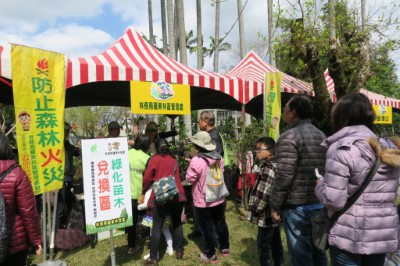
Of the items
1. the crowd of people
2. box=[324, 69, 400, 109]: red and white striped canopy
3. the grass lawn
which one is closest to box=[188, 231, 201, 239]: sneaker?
the grass lawn

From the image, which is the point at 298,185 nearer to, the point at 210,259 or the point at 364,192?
the point at 364,192

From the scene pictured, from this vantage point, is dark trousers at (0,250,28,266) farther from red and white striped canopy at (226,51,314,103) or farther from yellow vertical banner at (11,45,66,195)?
red and white striped canopy at (226,51,314,103)

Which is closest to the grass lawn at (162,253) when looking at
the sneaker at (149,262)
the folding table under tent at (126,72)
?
the sneaker at (149,262)

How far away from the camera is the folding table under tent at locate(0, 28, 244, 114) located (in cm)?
414

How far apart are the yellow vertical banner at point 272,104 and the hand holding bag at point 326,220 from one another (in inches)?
128

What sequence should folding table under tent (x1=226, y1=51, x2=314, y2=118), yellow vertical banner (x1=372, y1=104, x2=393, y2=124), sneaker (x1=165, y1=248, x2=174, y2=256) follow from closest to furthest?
sneaker (x1=165, y1=248, x2=174, y2=256)
folding table under tent (x1=226, y1=51, x2=314, y2=118)
yellow vertical banner (x1=372, y1=104, x2=393, y2=124)

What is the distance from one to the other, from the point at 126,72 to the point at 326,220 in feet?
11.7

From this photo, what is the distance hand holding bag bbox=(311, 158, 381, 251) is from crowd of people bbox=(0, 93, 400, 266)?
0.07 feet

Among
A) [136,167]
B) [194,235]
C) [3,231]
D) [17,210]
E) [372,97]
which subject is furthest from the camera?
[372,97]

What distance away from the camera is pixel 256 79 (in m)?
6.55

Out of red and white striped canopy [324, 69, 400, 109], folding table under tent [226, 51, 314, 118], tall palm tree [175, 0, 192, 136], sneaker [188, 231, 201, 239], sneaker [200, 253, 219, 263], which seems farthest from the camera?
tall palm tree [175, 0, 192, 136]

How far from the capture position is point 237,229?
15.8 feet

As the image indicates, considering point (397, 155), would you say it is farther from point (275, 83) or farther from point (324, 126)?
point (324, 126)

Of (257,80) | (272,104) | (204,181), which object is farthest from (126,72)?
(257,80)
